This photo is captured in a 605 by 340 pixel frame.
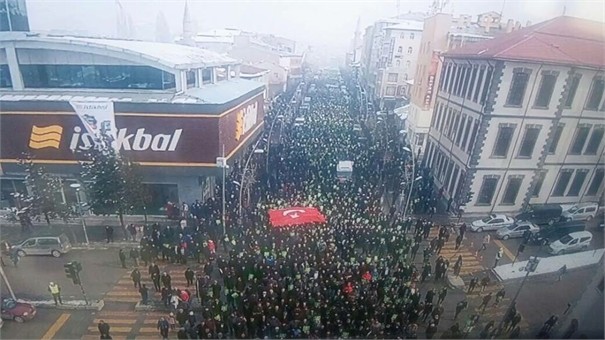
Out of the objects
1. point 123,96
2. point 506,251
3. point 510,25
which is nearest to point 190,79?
point 123,96

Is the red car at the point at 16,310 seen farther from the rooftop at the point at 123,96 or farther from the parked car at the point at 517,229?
the parked car at the point at 517,229

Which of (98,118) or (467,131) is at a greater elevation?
(98,118)

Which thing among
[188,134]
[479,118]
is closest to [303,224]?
[188,134]

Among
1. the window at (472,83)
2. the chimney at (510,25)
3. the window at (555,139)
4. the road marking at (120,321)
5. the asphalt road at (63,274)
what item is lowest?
the asphalt road at (63,274)

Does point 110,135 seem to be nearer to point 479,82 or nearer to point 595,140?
point 479,82

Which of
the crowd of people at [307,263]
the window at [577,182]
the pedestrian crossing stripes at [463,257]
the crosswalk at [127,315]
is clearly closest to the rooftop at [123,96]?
the crowd of people at [307,263]
